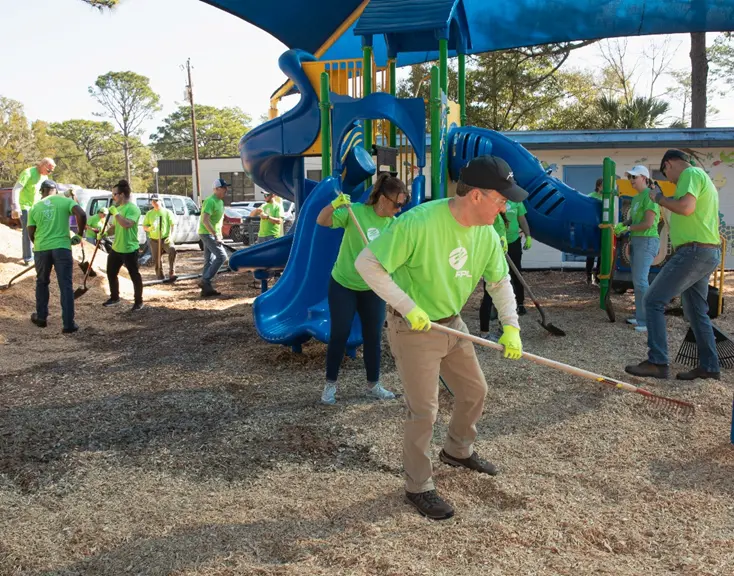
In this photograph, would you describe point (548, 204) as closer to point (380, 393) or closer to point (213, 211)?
point (380, 393)

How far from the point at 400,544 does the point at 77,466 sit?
2053 mm

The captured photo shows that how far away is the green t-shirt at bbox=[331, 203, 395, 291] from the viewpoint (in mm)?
4820

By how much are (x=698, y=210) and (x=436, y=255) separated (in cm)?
316

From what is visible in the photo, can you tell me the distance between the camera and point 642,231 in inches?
307

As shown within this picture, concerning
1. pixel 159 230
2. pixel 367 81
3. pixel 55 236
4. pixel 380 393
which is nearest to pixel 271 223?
pixel 159 230

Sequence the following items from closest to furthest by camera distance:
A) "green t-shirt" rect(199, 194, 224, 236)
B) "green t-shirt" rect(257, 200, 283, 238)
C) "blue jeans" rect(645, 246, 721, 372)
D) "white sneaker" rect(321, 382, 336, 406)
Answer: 1. "white sneaker" rect(321, 382, 336, 406)
2. "blue jeans" rect(645, 246, 721, 372)
3. "green t-shirt" rect(199, 194, 224, 236)
4. "green t-shirt" rect(257, 200, 283, 238)

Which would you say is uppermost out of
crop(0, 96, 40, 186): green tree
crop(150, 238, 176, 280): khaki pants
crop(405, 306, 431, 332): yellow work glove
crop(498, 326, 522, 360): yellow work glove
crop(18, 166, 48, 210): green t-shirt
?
crop(0, 96, 40, 186): green tree

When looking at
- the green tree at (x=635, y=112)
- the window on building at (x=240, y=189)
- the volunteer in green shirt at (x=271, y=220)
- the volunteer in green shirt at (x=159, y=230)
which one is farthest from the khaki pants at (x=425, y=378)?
the window on building at (x=240, y=189)

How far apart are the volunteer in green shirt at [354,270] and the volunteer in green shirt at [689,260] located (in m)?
2.18

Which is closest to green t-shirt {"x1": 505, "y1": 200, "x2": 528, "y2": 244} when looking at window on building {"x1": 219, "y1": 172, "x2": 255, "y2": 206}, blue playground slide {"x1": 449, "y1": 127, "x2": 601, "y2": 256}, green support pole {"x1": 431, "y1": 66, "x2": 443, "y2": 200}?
blue playground slide {"x1": 449, "y1": 127, "x2": 601, "y2": 256}

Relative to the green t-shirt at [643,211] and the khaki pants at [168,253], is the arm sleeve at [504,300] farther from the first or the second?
the khaki pants at [168,253]

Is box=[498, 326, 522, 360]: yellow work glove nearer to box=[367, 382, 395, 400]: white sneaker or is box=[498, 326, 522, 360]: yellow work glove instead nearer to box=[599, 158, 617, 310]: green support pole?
box=[367, 382, 395, 400]: white sneaker

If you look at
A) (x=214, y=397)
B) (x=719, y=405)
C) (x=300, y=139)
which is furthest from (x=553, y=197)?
(x=214, y=397)

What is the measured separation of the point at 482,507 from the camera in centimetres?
347
